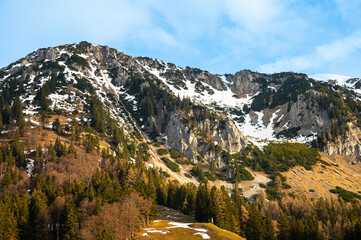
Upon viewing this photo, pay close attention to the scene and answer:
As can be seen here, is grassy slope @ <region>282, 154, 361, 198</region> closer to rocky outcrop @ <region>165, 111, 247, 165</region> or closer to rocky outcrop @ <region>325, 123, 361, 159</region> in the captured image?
rocky outcrop @ <region>325, 123, 361, 159</region>

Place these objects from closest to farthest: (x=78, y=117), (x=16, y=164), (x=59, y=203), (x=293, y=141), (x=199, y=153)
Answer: (x=59, y=203) < (x=16, y=164) < (x=78, y=117) < (x=199, y=153) < (x=293, y=141)

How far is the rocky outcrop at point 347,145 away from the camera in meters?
164

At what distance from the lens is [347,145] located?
167 metres

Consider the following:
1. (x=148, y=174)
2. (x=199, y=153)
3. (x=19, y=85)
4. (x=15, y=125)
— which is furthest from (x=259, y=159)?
(x=19, y=85)

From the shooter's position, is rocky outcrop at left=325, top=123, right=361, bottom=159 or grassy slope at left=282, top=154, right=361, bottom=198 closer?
grassy slope at left=282, top=154, right=361, bottom=198

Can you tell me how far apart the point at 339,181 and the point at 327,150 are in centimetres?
3609

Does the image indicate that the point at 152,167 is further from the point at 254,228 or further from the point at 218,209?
the point at 254,228

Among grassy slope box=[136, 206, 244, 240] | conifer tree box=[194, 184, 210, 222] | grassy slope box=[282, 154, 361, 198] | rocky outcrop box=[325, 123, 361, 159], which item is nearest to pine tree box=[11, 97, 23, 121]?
grassy slope box=[136, 206, 244, 240]

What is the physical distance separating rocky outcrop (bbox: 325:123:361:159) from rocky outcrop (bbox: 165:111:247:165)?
60359 mm

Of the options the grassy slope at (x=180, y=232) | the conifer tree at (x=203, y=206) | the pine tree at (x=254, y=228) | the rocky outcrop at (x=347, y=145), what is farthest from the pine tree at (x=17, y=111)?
the rocky outcrop at (x=347, y=145)

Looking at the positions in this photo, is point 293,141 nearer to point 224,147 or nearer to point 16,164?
point 224,147

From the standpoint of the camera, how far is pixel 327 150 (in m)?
164

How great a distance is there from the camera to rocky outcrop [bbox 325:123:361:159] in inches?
6442

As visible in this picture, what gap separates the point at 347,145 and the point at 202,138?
105240 mm
